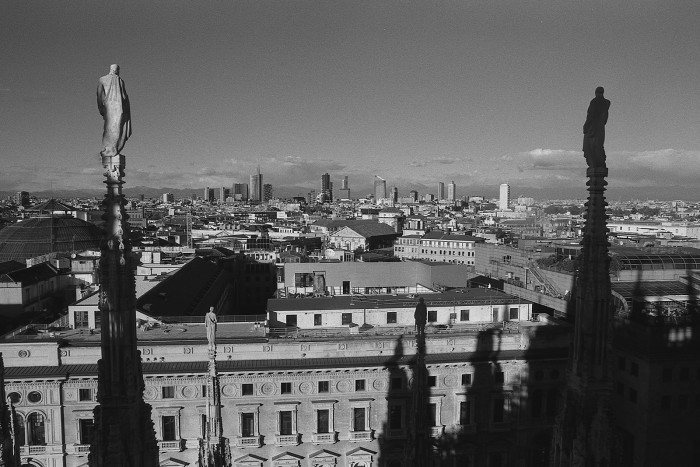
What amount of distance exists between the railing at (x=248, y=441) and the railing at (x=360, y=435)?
4575mm

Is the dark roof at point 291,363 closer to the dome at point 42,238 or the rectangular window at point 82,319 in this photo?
the rectangular window at point 82,319

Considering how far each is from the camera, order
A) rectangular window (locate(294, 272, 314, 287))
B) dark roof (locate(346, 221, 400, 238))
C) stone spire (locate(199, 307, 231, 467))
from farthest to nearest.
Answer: dark roof (locate(346, 221, 400, 238))
rectangular window (locate(294, 272, 314, 287))
stone spire (locate(199, 307, 231, 467))

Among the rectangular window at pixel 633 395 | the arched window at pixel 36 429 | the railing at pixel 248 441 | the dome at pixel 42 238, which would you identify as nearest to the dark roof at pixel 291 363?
the arched window at pixel 36 429

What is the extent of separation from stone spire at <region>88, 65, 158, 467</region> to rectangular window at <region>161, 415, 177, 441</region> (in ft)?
65.3

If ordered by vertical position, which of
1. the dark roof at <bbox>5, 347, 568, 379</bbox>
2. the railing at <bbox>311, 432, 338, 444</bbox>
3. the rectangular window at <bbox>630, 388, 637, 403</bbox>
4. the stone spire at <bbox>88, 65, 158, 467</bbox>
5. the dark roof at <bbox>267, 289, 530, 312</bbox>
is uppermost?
the stone spire at <bbox>88, 65, 158, 467</bbox>

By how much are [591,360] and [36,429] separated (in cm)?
2602

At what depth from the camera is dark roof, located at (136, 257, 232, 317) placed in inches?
1327

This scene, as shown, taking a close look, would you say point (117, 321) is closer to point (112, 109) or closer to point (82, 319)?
point (112, 109)

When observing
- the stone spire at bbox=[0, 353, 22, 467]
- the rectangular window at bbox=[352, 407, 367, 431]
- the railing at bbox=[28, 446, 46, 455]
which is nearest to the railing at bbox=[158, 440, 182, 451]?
the railing at bbox=[28, 446, 46, 455]

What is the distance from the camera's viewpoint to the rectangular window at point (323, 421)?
2747 cm

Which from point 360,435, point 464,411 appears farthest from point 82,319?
point 464,411

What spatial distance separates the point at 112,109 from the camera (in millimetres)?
7867

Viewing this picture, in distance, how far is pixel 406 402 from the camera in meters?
27.9

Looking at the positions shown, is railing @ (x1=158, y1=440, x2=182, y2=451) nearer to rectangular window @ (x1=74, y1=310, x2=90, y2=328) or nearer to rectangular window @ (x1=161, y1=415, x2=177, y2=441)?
rectangular window @ (x1=161, y1=415, x2=177, y2=441)
